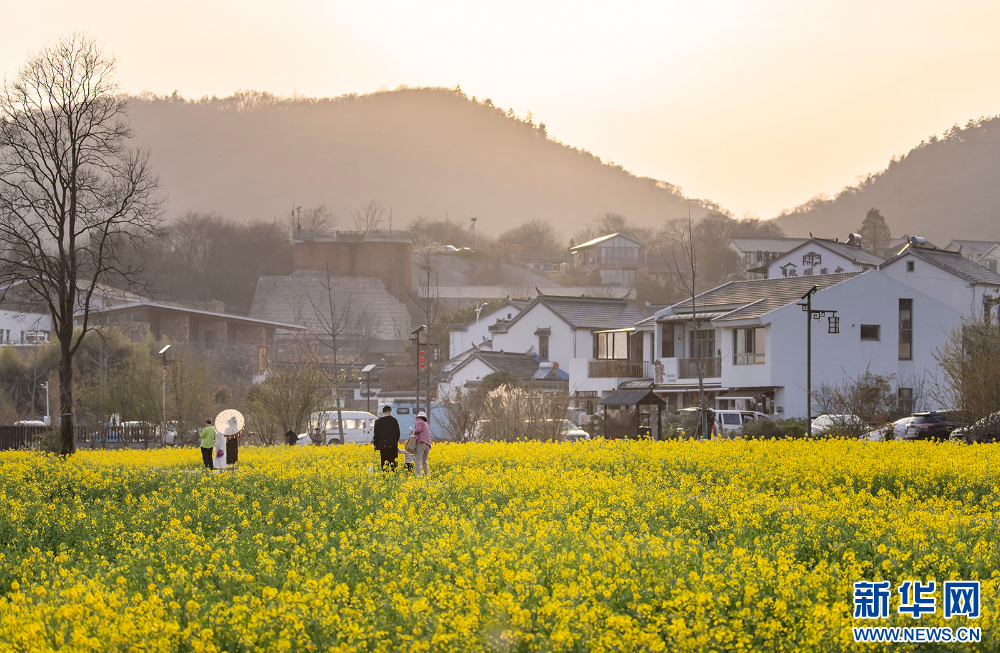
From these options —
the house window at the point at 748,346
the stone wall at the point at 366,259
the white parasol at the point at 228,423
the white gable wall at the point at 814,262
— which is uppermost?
the stone wall at the point at 366,259

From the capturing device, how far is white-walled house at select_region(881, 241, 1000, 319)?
166 feet

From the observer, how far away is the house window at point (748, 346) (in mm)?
42469

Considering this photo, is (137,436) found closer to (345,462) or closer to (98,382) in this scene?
(98,382)

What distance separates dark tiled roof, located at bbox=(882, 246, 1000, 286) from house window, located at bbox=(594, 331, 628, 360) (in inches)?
Result: 614

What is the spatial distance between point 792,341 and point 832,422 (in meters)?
9.70

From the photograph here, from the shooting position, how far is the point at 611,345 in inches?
2130

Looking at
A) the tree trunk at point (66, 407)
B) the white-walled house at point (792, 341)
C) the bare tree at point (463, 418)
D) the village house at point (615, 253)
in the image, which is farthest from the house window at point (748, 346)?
the village house at point (615, 253)

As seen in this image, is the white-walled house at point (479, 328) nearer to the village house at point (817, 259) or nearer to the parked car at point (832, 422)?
the village house at point (817, 259)

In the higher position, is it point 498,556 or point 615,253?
point 615,253

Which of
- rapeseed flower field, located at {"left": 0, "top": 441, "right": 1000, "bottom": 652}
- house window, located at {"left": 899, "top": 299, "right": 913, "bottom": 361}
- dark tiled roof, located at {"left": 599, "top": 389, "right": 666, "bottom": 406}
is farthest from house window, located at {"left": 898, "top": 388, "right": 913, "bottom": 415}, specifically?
rapeseed flower field, located at {"left": 0, "top": 441, "right": 1000, "bottom": 652}

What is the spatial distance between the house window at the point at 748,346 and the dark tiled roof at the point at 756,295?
90 centimetres

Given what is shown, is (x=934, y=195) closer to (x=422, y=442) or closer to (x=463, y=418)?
(x=463, y=418)

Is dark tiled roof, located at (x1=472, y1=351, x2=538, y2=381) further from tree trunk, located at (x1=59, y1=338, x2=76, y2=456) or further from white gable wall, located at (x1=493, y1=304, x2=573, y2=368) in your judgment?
tree trunk, located at (x1=59, y1=338, x2=76, y2=456)

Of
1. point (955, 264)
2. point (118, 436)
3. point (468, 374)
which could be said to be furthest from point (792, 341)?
point (118, 436)
